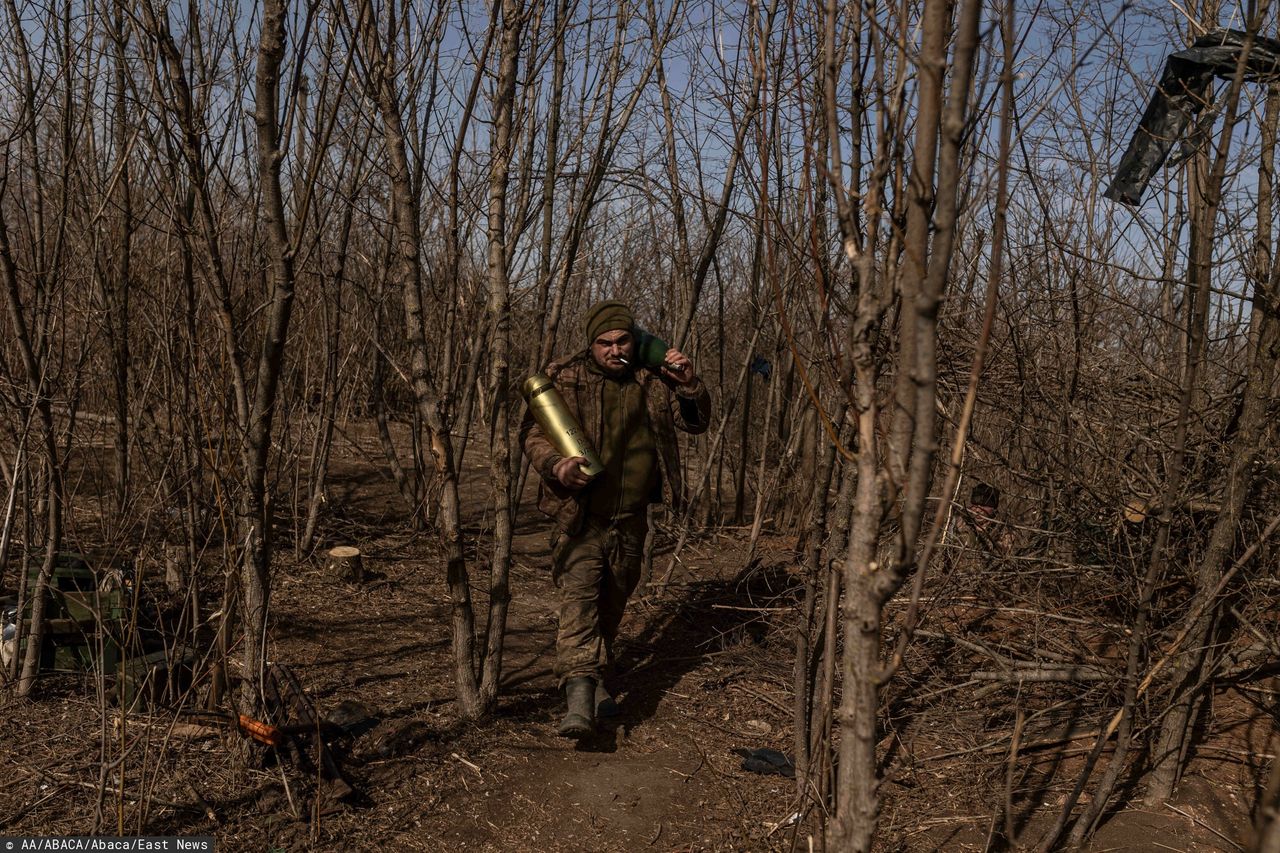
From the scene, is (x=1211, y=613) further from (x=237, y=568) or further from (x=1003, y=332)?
(x=237, y=568)

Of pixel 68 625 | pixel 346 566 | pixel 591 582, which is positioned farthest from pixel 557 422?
pixel 346 566

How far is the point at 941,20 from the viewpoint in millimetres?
1501

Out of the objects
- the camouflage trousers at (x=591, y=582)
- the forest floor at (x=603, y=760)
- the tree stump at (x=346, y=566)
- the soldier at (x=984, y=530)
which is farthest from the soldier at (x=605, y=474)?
the tree stump at (x=346, y=566)

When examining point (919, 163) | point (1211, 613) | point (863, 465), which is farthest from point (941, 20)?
point (1211, 613)

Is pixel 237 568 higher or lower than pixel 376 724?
higher

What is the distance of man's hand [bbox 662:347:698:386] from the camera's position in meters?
4.09

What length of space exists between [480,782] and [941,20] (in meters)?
2.84

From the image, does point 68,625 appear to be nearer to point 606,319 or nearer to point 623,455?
point 623,455

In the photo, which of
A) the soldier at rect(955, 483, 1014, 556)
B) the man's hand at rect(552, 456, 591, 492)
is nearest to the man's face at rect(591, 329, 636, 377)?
the man's hand at rect(552, 456, 591, 492)

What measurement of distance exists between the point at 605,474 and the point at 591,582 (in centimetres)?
45

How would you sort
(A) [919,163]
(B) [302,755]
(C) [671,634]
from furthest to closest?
(C) [671,634]
(B) [302,755]
(A) [919,163]

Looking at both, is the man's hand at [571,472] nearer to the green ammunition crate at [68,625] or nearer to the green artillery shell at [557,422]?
the green artillery shell at [557,422]

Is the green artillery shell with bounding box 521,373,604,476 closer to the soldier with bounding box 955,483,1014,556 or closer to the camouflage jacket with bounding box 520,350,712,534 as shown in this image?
the camouflage jacket with bounding box 520,350,712,534

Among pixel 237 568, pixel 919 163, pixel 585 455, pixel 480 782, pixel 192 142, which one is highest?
pixel 192 142
